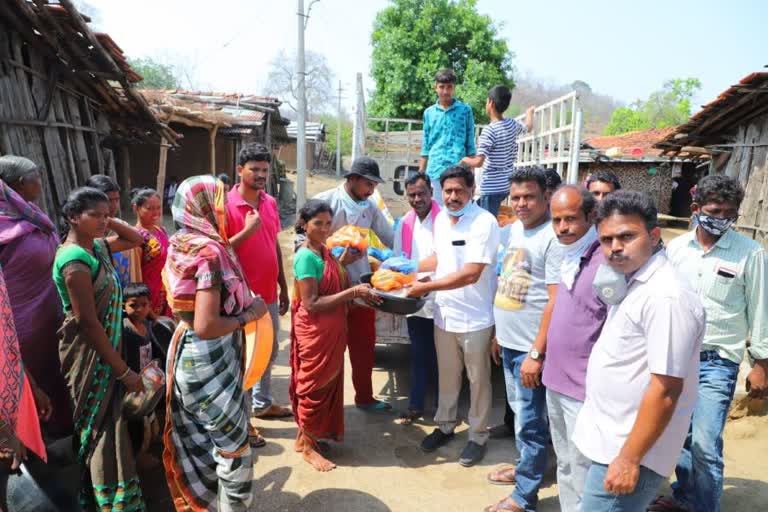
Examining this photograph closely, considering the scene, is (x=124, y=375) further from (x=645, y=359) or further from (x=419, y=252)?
(x=645, y=359)

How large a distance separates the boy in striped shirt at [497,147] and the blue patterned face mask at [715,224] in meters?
2.28

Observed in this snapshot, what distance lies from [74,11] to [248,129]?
8281 millimetres

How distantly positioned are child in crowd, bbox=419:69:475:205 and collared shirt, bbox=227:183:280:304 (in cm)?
189

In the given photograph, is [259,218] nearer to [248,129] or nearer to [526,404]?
[526,404]

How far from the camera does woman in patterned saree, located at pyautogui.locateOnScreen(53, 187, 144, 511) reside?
2377 mm

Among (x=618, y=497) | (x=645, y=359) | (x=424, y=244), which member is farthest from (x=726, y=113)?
(x=618, y=497)

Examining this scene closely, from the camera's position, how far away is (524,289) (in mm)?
2906

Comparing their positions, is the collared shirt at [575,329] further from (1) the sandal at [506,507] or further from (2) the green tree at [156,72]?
(2) the green tree at [156,72]

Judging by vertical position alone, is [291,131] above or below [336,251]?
above

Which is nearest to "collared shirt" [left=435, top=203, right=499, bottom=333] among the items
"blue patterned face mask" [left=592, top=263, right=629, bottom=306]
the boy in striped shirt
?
"blue patterned face mask" [left=592, top=263, right=629, bottom=306]

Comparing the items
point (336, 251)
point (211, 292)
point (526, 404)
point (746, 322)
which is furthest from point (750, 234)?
point (211, 292)

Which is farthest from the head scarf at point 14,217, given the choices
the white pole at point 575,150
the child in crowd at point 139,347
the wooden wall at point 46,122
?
the white pole at point 575,150

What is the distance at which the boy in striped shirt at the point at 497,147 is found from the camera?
472 centimetres

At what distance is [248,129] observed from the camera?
13.4 meters
